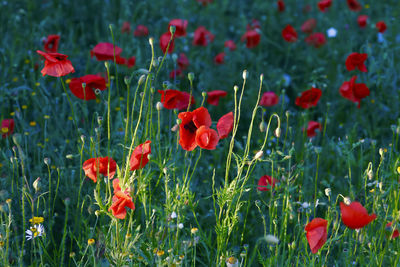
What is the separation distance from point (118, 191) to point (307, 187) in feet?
3.78

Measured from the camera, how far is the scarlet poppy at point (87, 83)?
218cm

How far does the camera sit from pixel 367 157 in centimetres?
265

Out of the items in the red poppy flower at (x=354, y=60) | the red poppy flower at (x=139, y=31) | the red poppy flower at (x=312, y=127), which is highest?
the red poppy flower at (x=354, y=60)

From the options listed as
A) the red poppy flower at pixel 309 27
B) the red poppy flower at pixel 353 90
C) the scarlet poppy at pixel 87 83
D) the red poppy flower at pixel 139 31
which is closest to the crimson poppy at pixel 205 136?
the scarlet poppy at pixel 87 83

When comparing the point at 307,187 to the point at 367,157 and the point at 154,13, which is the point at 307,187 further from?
the point at 154,13

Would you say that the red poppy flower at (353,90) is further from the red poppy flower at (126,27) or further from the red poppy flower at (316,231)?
the red poppy flower at (126,27)

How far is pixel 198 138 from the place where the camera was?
170 centimetres

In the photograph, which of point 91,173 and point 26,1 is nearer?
point 91,173

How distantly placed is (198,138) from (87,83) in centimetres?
76

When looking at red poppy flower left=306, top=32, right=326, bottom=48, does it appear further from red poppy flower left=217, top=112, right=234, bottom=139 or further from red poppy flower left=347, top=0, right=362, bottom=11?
red poppy flower left=217, top=112, right=234, bottom=139

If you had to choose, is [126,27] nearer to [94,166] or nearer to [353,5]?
[353,5]

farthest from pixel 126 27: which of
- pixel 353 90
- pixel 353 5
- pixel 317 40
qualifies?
pixel 353 90

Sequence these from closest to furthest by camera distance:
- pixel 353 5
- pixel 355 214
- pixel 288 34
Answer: pixel 355 214 → pixel 288 34 → pixel 353 5

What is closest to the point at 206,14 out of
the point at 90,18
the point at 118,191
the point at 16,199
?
the point at 90,18
